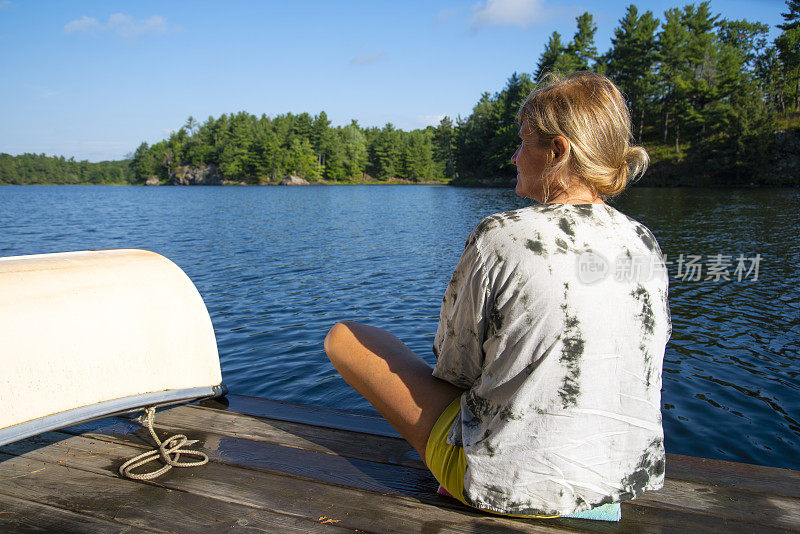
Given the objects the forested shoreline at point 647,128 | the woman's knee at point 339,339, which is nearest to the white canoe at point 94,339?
the woman's knee at point 339,339

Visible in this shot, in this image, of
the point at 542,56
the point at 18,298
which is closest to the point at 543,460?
the point at 18,298

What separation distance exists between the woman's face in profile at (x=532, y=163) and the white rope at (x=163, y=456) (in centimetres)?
190

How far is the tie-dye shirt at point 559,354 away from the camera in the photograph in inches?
57.0

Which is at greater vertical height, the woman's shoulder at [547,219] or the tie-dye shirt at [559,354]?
the woman's shoulder at [547,219]

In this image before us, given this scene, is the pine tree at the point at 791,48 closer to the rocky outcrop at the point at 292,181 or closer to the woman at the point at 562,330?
A: the woman at the point at 562,330

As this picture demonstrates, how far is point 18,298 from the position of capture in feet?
7.55

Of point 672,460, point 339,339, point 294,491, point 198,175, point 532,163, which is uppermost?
point 198,175

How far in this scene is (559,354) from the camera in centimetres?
147

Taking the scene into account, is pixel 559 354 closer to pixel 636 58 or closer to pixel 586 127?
pixel 586 127

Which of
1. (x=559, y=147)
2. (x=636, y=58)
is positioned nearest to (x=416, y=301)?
(x=559, y=147)

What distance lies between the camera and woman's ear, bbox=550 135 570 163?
1561mm

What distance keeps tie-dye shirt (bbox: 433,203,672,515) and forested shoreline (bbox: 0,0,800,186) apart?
10.2m

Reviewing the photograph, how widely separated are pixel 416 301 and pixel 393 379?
764 centimetres

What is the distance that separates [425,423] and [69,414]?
1718 mm
